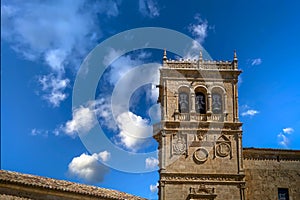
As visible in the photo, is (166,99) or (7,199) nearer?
(7,199)

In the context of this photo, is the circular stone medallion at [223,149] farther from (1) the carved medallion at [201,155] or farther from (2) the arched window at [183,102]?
(2) the arched window at [183,102]

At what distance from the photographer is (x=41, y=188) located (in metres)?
23.2

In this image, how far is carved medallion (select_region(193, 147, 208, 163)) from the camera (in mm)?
26438

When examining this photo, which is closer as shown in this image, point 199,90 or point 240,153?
point 240,153

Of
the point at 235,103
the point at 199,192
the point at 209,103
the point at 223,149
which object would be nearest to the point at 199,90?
the point at 209,103

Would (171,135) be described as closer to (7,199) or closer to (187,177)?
(187,177)

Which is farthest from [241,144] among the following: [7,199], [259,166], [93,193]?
[7,199]

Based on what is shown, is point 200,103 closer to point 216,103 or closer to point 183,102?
point 216,103

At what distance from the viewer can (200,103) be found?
28.0 meters

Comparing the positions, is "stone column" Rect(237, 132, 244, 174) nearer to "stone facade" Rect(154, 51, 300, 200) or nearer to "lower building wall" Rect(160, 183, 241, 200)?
"stone facade" Rect(154, 51, 300, 200)

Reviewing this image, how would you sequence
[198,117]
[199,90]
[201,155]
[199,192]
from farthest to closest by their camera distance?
[199,90]
[198,117]
[201,155]
[199,192]

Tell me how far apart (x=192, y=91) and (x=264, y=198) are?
292 inches

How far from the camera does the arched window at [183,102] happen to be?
1084 inches

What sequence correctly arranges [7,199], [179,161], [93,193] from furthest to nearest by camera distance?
[179,161], [93,193], [7,199]
